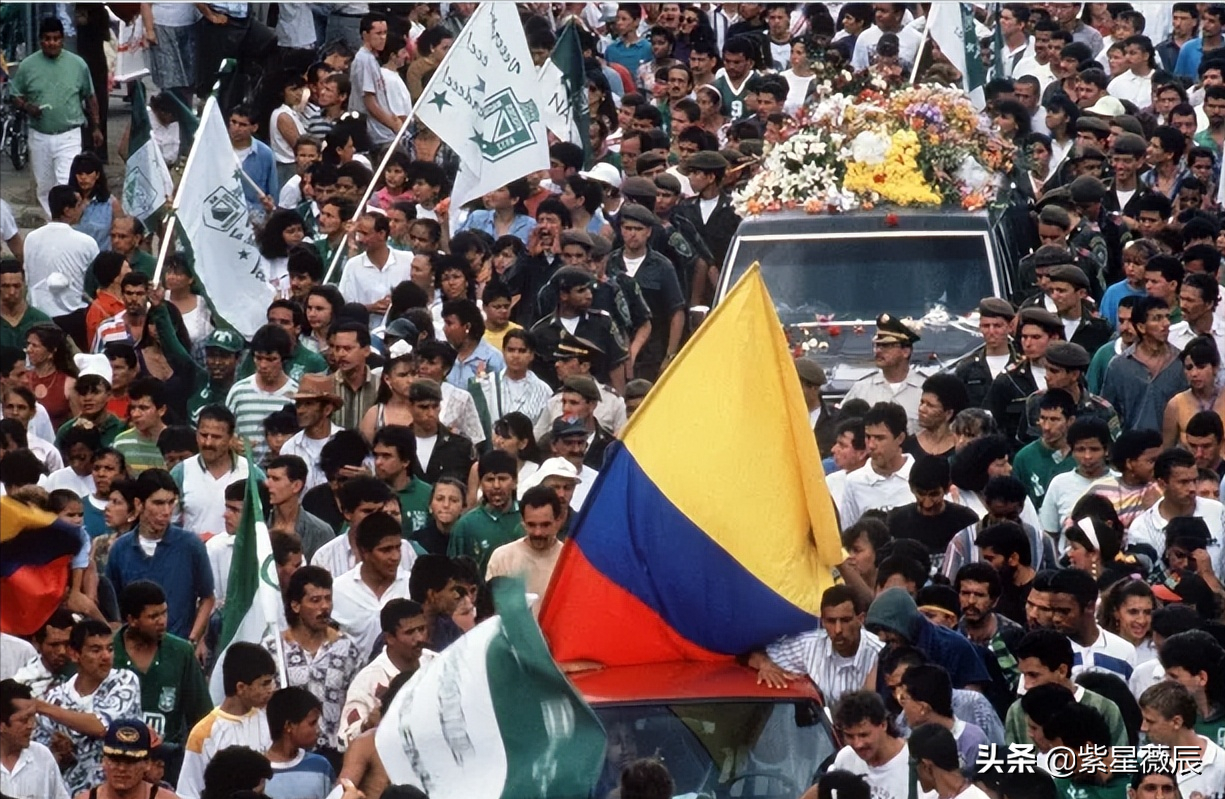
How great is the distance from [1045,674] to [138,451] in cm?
551

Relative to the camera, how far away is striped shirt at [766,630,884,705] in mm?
11344

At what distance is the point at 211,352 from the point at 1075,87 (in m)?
9.61

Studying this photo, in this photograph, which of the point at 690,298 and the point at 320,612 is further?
the point at 690,298

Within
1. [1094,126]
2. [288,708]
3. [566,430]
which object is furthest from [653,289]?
[288,708]

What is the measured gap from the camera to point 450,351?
1508 cm

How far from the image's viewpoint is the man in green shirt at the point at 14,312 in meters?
16.5

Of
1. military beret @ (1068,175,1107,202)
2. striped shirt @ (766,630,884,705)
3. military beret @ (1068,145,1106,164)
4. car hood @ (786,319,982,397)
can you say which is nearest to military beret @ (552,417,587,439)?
car hood @ (786,319,982,397)

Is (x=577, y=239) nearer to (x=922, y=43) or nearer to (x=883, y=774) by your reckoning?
(x=922, y=43)

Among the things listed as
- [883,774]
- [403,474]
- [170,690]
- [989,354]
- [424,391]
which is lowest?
[989,354]

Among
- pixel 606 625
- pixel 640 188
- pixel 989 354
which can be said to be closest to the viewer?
pixel 606 625

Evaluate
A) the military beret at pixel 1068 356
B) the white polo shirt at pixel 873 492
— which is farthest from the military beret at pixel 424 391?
the military beret at pixel 1068 356

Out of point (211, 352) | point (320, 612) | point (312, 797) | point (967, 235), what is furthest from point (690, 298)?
point (312, 797)

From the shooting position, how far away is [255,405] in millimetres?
14945

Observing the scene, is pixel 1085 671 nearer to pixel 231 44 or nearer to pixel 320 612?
pixel 320 612
